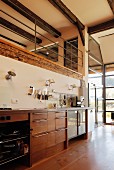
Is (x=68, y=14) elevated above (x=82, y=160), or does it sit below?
above

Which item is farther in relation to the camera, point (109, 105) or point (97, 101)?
point (109, 105)

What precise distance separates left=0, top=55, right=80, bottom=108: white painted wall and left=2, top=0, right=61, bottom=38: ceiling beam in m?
2.22

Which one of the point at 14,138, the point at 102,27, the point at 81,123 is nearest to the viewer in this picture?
the point at 14,138

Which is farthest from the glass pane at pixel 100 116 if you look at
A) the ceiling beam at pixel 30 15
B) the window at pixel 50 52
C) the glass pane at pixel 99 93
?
the ceiling beam at pixel 30 15

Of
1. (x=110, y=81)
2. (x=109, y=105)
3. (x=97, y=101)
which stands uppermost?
(x=110, y=81)

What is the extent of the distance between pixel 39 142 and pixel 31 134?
11.6 inches

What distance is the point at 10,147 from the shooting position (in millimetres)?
2725

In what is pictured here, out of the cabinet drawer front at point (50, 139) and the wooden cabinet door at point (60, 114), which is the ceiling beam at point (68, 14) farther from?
Answer: the cabinet drawer front at point (50, 139)

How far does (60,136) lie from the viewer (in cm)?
381

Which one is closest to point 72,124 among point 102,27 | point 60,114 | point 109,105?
point 60,114

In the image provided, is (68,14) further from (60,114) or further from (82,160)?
(82,160)

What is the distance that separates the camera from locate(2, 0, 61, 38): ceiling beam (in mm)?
5069

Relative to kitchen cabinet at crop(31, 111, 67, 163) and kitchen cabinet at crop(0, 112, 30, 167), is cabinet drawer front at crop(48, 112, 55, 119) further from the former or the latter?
kitchen cabinet at crop(0, 112, 30, 167)

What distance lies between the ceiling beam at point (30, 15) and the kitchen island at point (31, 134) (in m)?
3.46
